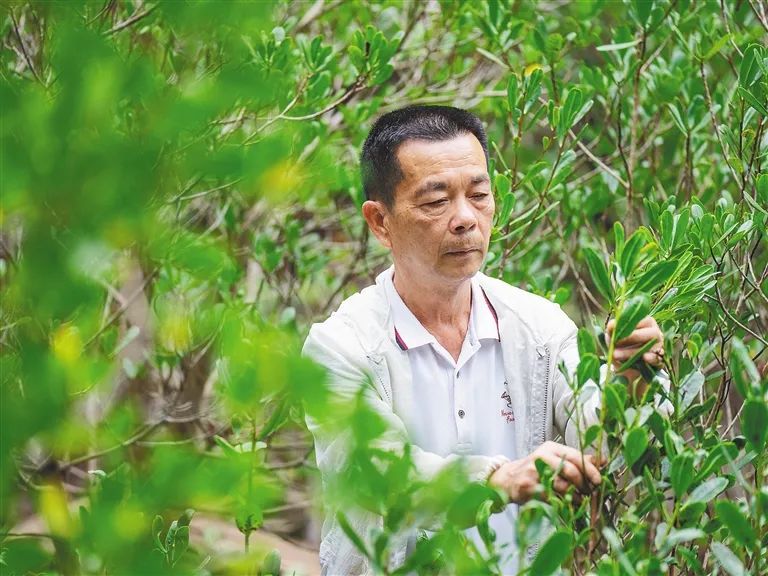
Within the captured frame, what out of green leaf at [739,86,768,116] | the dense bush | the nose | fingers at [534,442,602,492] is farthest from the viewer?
the nose

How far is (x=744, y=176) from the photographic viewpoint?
248cm

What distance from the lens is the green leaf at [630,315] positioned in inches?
61.7

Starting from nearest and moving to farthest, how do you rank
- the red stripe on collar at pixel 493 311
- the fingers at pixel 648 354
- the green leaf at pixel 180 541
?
the fingers at pixel 648 354 → the green leaf at pixel 180 541 → the red stripe on collar at pixel 493 311

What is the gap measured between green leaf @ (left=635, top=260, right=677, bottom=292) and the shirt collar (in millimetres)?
1054

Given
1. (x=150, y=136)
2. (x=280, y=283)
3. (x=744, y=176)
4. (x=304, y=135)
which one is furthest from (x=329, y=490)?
(x=280, y=283)

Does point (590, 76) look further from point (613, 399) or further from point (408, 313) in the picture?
point (613, 399)

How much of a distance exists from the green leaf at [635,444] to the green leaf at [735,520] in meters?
0.13

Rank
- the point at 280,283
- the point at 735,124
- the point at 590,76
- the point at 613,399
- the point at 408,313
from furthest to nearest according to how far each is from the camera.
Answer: the point at 280,283 < the point at 590,76 < the point at 735,124 < the point at 408,313 < the point at 613,399

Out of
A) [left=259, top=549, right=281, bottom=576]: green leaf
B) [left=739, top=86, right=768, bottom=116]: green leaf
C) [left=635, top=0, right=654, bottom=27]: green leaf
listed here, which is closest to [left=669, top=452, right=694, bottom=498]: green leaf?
[left=259, top=549, right=281, bottom=576]: green leaf

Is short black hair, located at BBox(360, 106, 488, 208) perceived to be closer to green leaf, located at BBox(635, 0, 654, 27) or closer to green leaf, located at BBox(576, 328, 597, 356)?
green leaf, located at BBox(635, 0, 654, 27)

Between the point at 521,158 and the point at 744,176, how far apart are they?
2.50 metres

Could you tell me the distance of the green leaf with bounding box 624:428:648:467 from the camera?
1479 mm

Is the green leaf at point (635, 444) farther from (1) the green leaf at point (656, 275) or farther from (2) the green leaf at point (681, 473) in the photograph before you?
(1) the green leaf at point (656, 275)

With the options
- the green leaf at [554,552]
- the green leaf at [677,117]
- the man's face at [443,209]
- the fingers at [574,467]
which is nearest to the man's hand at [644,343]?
the fingers at [574,467]
